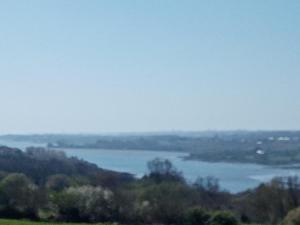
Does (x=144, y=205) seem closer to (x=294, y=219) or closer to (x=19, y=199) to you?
(x=19, y=199)

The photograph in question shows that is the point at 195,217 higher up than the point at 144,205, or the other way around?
the point at 144,205

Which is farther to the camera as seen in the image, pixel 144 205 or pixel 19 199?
pixel 19 199

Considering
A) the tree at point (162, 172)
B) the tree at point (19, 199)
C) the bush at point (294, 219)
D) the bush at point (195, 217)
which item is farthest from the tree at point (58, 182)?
the bush at point (294, 219)

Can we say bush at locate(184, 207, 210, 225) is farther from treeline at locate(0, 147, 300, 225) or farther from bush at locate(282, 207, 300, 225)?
bush at locate(282, 207, 300, 225)

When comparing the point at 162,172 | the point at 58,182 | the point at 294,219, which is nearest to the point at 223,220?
the point at 294,219

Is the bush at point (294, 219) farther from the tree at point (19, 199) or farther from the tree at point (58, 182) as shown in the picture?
the tree at point (58, 182)

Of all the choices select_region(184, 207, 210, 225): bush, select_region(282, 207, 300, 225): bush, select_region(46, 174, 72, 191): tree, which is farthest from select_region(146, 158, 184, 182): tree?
select_region(282, 207, 300, 225): bush

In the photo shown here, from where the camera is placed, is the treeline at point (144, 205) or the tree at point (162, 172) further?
the tree at point (162, 172)

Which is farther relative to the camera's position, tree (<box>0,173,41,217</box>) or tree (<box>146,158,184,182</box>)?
tree (<box>146,158,184,182</box>)

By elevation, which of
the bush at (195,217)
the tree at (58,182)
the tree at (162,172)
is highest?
the tree at (162,172)

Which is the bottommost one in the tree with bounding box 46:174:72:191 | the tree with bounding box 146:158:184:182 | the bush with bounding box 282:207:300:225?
the bush with bounding box 282:207:300:225

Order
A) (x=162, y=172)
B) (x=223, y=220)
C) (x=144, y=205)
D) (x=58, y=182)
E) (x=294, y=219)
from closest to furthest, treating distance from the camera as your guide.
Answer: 1. (x=294, y=219)
2. (x=223, y=220)
3. (x=144, y=205)
4. (x=58, y=182)
5. (x=162, y=172)

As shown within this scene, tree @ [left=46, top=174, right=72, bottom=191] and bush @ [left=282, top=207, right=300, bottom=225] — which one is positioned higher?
tree @ [left=46, top=174, right=72, bottom=191]

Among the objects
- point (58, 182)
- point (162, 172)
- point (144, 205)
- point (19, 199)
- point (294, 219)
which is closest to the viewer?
point (294, 219)
